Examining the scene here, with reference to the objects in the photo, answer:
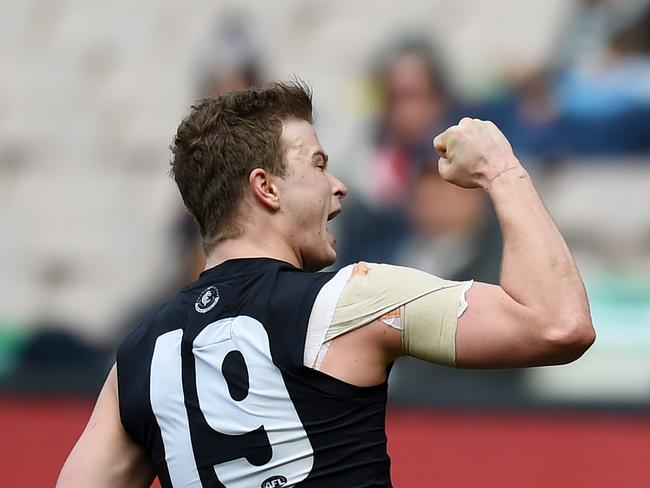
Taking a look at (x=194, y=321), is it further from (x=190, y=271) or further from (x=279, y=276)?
(x=190, y=271)

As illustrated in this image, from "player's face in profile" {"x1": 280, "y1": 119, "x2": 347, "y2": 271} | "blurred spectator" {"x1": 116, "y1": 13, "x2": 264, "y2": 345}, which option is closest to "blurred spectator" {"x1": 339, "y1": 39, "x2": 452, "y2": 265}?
"blurred spectator" {"x1": 116, "y1": 13, "x2": 264, "y2": 345}

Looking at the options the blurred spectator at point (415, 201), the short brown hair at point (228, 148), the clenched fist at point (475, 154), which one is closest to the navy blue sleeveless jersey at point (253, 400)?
the short brown hair at point (228, 148)

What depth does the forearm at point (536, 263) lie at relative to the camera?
5.46 feet

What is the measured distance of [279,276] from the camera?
1.83 metres

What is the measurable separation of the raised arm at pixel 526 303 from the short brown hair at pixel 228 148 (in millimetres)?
378

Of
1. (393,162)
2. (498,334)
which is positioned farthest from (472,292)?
(393,162)

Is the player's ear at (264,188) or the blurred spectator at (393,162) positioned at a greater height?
the blurred spectator at (393,162)

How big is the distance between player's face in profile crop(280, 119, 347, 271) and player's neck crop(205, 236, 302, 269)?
0.06 ft

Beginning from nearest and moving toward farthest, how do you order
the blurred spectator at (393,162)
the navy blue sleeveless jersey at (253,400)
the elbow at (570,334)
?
the elbow at (570,334) → the navy blue sleeveless jersey at (253,400) → the blurred spectator at (393,162)

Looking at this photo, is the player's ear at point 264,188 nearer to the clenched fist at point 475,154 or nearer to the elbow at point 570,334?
the clenched fist at point 475,154

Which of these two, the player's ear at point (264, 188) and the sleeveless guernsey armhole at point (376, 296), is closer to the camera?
the sleeveless guernsey armhole at point (376, 296)

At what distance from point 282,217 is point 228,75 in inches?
191

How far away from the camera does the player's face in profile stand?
1.91 m

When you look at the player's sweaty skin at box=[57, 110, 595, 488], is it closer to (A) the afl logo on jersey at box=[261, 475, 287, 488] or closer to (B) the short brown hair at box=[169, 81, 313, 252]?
(B) the short brown hair at box=[169, 81, 313, 252]
